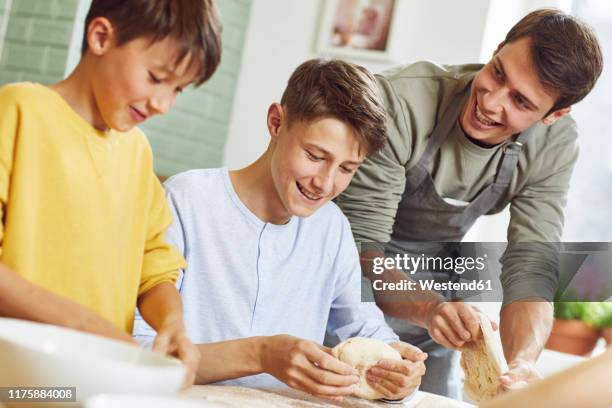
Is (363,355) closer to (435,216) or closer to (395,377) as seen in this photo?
(395,377)

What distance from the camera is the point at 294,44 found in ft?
9.53

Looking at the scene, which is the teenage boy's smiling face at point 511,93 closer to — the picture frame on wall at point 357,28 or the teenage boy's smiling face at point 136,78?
the teenage boy's smiling face at point 136,78

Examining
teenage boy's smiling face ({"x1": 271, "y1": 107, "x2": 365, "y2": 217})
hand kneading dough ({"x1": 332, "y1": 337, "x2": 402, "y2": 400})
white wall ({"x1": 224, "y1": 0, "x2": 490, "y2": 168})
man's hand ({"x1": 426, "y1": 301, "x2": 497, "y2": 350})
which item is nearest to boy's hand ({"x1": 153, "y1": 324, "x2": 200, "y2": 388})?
hand kneading dough ({"x1": 332, "y1": 337, "x2": 402, "y2": 400})

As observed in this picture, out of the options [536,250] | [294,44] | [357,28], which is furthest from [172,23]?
[294,44]

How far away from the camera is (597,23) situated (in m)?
2.73

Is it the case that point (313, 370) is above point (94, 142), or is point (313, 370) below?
below

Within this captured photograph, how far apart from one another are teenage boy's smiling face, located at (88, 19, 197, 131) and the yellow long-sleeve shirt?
4 centimetres

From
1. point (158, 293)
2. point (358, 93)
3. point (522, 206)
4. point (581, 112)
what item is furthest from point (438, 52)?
point (158, 293)

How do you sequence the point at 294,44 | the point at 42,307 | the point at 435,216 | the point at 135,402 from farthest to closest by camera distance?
the point at 294,44, the point at 435,216, the point at 42,307, the point at 135,402

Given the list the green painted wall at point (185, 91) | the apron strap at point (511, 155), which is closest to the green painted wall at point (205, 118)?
the green painted wall at point (185, 91)

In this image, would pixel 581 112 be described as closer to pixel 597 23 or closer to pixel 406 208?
pixel 597 23

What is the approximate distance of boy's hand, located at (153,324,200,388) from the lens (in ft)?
2.44

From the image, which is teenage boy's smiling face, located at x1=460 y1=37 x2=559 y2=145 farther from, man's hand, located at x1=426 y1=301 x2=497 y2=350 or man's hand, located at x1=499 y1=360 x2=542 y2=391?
man's hand, located at x1=499 y1=360 x2=542 y2=391

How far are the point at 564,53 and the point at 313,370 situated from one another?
798 mm
